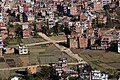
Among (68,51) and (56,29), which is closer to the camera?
(68,51)

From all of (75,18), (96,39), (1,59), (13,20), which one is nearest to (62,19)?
(75,18)

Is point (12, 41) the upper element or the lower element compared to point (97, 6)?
lower

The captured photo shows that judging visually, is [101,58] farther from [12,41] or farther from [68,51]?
[12,41]

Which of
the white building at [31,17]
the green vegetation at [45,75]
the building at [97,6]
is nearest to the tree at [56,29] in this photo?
the white building at [31,17]

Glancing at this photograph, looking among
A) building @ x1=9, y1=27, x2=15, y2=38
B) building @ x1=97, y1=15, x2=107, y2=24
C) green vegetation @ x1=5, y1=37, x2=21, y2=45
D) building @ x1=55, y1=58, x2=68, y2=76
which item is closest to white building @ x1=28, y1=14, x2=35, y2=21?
building @ x1=9, y1=27, x2=15, y2=38

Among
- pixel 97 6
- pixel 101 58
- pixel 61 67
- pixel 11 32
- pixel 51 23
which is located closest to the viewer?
pixel 61 67

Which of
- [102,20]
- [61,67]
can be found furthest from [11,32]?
[61,67]

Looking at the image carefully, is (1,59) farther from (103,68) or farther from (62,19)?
(62,19)

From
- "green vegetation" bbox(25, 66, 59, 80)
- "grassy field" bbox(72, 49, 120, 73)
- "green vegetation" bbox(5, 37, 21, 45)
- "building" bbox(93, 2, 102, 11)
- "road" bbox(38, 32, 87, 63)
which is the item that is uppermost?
"building" bbox(93, 2, 102, 11)

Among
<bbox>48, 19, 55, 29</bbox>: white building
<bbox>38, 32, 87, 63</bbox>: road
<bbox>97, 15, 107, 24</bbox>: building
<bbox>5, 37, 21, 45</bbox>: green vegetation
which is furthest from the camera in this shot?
<bbox>97, 15, 107, 24</bbox>: building

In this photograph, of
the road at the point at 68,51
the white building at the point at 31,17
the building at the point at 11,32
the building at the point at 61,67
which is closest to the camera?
the building at the point at 61,67

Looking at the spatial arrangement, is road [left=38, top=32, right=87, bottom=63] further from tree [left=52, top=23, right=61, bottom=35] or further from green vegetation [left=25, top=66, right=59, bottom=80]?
green vegetation [left=25, top=66, right=59, bottom=80]

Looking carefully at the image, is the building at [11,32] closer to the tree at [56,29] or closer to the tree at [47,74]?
the tree at [56,29]
